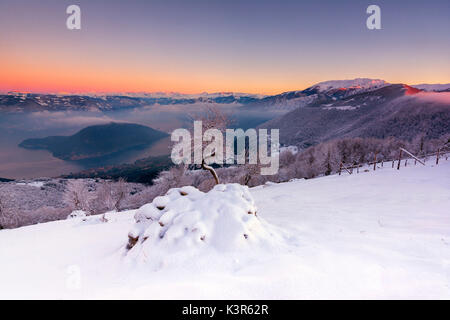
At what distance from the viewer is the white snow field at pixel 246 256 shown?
3.62m

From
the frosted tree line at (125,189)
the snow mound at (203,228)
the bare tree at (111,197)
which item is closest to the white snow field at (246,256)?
the snow mound at (203,228)

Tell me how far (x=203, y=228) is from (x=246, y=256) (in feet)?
4.88

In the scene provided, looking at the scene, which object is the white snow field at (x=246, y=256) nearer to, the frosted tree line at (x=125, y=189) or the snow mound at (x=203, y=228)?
the snow mound at (x=203, y=228)

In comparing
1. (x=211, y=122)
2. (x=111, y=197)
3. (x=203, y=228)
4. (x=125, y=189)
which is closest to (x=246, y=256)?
(x=203, y=228)

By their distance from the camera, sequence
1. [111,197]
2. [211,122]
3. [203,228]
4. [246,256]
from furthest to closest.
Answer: [111,197] → [211,122] → [203,228] → [246,256]

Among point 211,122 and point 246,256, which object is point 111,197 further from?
point 246,256

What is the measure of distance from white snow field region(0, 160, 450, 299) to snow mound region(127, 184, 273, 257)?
0.03 metres

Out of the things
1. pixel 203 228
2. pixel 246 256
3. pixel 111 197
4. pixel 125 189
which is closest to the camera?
pixel 246 256

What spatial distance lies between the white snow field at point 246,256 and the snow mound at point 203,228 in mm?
32

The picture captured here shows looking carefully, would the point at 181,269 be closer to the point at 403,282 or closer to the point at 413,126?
the point at 403,282

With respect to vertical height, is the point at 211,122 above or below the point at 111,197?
above

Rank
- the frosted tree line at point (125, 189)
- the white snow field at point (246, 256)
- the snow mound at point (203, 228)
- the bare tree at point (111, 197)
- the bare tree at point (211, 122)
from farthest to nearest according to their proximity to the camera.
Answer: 1. the bare tree at point (111, 197)
2. the frosted tree line at point (125, 189)
3. the bare tree at point (211, 122)
4. the snow mound at point (203, 228)
5. the white snow field at point (246, 256)

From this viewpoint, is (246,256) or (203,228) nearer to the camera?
(246,256)

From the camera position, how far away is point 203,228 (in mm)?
5996
